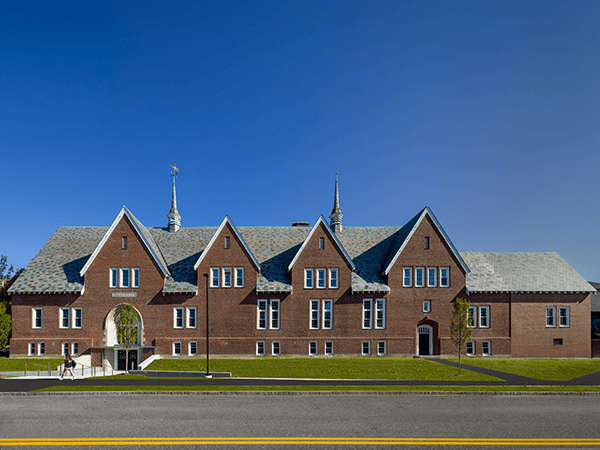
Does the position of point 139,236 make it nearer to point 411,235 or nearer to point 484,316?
point 411,235

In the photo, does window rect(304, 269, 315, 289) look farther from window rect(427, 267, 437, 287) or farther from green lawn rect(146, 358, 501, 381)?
window rect(427, 267, 437, 287)

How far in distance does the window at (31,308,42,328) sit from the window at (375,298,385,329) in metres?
33.9

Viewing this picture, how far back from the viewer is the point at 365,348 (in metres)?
41.3

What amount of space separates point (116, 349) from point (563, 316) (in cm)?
4581

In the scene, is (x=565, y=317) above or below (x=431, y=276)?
below

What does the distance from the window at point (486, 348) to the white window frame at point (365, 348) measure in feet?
38.3

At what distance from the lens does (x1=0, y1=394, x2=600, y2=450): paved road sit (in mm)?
12992

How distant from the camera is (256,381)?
2372 centimetres

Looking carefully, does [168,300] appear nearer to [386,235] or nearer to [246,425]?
[386,235]

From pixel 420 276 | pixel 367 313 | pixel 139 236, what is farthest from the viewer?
pixel 420 276

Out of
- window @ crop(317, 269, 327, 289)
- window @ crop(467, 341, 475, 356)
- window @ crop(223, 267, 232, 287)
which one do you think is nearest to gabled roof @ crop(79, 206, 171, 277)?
window @ crop(223, 267, 232, 287)

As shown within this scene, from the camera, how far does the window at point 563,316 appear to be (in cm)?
4234

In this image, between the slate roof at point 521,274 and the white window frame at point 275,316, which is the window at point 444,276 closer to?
the slate roof at point 521,274

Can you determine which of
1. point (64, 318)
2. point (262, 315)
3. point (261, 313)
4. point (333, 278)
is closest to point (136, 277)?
point (64, 318)
